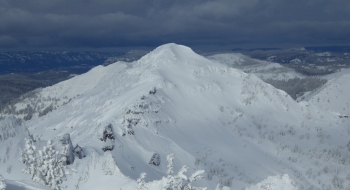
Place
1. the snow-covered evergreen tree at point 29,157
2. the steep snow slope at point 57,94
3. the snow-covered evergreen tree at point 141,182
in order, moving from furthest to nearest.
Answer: the steep snow slope at point 57,94 → the snow-covered evergreen tree at point 29,157 → the snow-covered evergreen tree at point 141,182

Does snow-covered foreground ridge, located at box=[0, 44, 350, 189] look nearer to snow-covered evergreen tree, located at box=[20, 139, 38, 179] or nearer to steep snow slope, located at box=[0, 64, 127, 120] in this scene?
snow-covered evergreen tree, located at box=[20, 139, 38, 179]

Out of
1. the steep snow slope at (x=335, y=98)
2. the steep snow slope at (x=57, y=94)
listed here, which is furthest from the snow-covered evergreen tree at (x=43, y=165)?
the steep snow slope at (x=57, y=94)

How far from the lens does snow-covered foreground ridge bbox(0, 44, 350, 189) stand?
2067 cm

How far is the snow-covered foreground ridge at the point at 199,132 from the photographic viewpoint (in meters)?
20.7

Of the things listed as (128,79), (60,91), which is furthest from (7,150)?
(60,91)

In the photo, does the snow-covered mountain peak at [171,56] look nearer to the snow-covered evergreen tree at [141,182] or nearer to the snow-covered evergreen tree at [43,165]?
the snow-covered evergreen tree at [43,165]

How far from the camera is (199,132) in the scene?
31391 millimetres

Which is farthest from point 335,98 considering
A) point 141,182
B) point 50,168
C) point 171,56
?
point 50,168

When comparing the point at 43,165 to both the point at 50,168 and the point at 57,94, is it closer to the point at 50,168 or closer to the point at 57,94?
the point at 50,168

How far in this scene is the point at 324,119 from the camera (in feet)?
142

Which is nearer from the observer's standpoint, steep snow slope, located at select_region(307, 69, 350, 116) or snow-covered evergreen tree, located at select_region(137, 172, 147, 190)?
snow-covered evergreen tree, located at select_region(137, 172, 147, 190)

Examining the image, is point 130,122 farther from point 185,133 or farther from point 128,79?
point 128,79

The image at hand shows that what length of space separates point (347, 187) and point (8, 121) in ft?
94.6

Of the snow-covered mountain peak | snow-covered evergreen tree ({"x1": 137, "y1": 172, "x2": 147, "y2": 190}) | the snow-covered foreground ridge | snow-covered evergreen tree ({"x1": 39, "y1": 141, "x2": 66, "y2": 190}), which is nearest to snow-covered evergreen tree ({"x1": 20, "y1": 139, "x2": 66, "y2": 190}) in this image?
snow-covered evergreen tree ({"x1": 39, "y1": 141, "x2": 66, "y2": 190})
